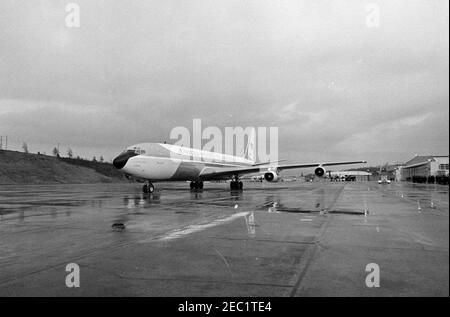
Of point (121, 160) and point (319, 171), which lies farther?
point (319, 171)

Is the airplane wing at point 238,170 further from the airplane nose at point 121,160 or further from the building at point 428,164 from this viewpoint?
the building at point 428,164

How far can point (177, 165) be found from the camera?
30.4m

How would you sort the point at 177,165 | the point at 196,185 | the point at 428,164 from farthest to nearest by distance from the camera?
the point at 196,185, the point at 177,165, the point at 428,164

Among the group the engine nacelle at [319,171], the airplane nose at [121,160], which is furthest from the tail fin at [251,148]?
the airplane nose at [121,160]

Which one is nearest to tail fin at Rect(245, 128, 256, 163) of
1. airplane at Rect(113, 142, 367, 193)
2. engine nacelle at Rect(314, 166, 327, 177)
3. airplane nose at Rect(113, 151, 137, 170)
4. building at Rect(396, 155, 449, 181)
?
airplane at Rect(113, 142, 367, 193)

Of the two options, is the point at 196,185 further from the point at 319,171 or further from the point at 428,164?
the point at 428,164

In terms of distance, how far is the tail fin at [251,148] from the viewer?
5775cm

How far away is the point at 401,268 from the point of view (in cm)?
499

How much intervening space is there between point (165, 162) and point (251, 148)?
103 feet

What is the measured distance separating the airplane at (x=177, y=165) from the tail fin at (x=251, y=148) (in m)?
17.3

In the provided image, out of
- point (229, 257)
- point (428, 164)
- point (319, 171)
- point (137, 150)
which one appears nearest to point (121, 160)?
point (137, 150)

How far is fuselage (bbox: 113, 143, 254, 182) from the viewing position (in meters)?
26.7

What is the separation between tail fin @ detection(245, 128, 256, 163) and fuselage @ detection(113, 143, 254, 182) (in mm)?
21633
